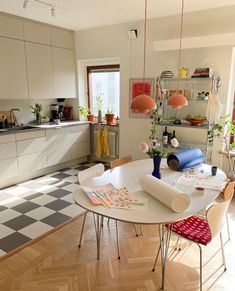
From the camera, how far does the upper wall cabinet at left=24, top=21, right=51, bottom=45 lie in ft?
12.9

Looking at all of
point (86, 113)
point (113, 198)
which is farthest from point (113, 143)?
point (113, 198)

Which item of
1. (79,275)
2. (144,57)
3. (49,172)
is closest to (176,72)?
(144,57)

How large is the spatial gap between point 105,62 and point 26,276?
12.5 ft

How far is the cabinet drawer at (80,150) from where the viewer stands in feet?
15.5

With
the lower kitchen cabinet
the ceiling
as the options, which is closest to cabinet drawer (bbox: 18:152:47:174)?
the lower kitchen cabinet

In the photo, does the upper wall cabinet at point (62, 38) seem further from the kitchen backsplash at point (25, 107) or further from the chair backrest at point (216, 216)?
the chair backrest at point (216, 216)

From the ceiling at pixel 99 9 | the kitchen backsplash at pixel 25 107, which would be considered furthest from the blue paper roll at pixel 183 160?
the kitchen backsplash at pixel 25 107

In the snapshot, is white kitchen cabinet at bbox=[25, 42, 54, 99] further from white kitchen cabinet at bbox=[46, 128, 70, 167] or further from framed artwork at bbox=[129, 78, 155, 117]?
framed artwork at bbox=[129, 78, 155, 117]

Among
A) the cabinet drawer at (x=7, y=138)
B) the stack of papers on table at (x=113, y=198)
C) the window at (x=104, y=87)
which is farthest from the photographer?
the window at (x=104, y=87)

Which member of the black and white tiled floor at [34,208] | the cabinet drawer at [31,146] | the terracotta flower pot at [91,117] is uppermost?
the terracotta flower pot at [91,117]

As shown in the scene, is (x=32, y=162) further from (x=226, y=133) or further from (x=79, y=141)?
(x=226, y=133)

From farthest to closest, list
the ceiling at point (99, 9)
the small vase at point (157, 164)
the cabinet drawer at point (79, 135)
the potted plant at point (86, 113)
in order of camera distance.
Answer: the potted plant at point (86, 113)
the cabinet drawer at point (79, 135)
the ceiling at point (99, 9)
the small vase at point (157, 164)

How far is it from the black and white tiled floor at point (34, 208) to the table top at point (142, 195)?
3.21 feet

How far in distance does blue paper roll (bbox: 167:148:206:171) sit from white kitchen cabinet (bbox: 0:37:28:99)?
274 centimetres
